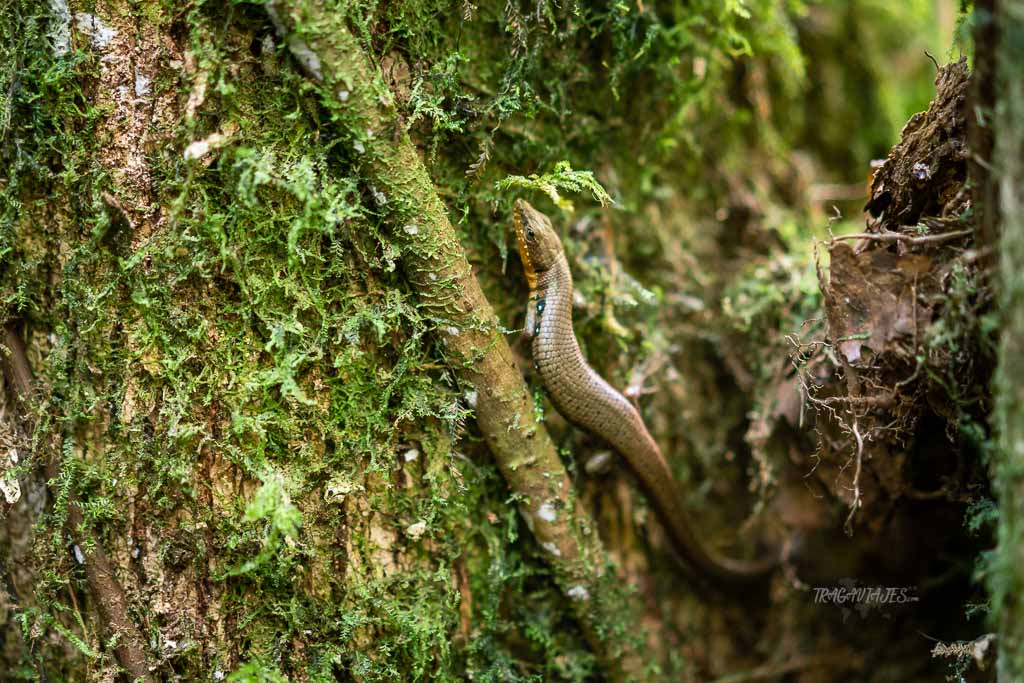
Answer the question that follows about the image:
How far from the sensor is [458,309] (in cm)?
189

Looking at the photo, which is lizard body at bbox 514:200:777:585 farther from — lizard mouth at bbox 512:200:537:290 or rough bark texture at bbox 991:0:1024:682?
rough bark texture at bbox 991:0:1024:682

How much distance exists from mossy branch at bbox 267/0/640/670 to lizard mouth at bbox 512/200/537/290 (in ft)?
0.88

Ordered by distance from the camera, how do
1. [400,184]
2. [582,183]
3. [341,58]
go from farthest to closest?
1. [582,183]
2. [400,184]
3. [341,58]

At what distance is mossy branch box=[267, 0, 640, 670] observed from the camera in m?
1.66

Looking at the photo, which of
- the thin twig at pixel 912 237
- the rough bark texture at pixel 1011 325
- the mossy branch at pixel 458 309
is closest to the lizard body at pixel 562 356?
the mossy branch at pixel 458 309

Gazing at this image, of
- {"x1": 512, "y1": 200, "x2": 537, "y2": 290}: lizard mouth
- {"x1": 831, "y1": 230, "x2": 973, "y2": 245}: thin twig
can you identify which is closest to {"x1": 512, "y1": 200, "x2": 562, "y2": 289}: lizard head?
{"x1": 512, "y1": 200, "x2": 537, "y2": 290}: lizard mouth

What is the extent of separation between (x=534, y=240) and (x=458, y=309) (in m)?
0.40

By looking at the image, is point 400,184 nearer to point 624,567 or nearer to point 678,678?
point 624,567

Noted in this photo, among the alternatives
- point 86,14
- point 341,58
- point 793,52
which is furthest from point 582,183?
point 793,52

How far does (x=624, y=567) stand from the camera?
2564mm

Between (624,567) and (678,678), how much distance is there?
54 cm

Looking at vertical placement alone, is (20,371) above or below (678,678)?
above

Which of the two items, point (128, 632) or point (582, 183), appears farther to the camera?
point (582, 183)

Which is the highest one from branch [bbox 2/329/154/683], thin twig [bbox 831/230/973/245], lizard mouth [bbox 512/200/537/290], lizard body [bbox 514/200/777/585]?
thin twig [bbox 831/230/973/245]
